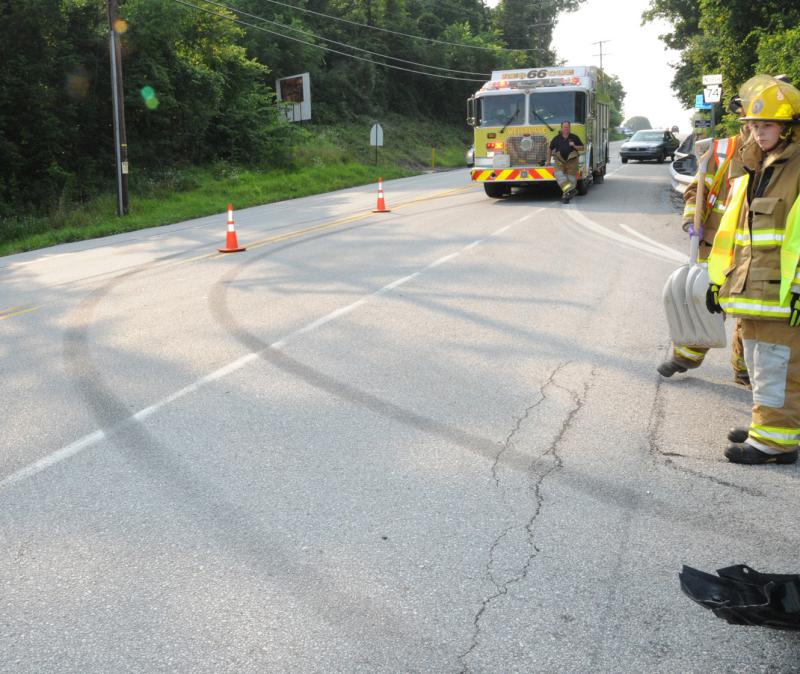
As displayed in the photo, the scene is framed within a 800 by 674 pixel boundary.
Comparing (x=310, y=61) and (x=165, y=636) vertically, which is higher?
(x=310, y=61)

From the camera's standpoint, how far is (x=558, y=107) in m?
20.0

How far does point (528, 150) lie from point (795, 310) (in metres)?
16.4

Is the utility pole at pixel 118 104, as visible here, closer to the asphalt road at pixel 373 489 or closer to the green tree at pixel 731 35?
the asphalt road at pixel 373 489

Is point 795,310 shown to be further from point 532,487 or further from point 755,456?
point 532,487

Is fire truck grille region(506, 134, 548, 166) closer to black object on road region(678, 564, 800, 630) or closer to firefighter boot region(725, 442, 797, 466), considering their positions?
firefighter boot region(725, 442, 797, 466)

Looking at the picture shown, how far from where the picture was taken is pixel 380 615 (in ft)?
10.5

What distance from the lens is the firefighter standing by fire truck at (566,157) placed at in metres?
19.5

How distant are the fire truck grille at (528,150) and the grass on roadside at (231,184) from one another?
842 cm

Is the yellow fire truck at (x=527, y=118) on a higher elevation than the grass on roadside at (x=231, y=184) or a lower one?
higher

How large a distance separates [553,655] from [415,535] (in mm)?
1025

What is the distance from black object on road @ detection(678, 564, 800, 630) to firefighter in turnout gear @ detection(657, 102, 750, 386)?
2882 mm

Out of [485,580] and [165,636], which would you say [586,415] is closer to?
[485,580]

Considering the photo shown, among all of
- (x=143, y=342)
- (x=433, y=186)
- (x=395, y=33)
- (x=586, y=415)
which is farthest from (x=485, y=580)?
(x=395, y=33)

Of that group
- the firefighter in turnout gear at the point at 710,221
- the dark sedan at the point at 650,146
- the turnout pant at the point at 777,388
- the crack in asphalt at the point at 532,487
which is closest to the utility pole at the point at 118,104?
the crack in asphalt at the point at 532,487
